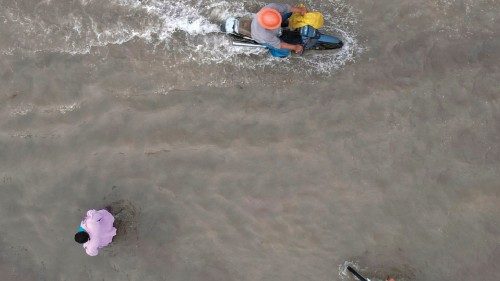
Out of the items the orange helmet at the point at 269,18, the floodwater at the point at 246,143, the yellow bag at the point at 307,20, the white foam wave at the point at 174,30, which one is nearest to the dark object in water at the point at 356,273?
the floodwater at the point at 246,143

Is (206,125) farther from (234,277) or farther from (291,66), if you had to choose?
(234,277)

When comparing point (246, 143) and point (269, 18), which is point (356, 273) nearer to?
point (246, 143)

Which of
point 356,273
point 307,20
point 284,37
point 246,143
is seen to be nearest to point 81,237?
point 246,143

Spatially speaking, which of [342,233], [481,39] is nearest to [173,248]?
[342,233]

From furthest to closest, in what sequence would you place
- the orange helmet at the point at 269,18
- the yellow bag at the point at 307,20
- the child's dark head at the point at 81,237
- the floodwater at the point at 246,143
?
1. the floodwater at the point at 246,143
2. the child's dark head at the point at 81,237
3. the yellow bag at the point at 307,20
4. the orange helmet at the point at 269,18

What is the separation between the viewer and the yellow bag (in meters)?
5.69

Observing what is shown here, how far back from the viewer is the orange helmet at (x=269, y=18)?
18.0ft

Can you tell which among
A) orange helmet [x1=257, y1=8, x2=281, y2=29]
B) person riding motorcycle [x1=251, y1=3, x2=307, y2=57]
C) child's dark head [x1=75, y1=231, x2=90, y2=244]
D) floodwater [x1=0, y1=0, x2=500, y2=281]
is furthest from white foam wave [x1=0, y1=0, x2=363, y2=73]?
child's dark head [x1=75, y1=231, x2=90, y2=244]

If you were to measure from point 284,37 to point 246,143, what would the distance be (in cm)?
151

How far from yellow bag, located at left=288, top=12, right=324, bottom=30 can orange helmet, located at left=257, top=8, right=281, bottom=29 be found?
0.42 m

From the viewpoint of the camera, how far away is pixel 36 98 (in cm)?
651

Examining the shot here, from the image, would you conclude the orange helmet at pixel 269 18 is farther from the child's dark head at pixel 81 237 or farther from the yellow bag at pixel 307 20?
the child's dark head at pixel 81 237

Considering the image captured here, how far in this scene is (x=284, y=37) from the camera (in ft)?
19.7

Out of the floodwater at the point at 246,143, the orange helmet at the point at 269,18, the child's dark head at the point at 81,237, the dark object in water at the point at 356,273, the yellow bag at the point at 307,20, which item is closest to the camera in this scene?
the orange helmet at the point at 269,18
